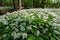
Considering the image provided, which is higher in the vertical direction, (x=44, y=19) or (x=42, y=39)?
(x=44, y=19)

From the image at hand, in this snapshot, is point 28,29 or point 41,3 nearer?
A: point 28,29

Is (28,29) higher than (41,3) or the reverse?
higher

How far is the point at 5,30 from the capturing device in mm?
2652

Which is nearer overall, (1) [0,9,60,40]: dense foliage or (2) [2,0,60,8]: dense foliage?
(1) [0,9,60,40]: dense foliage

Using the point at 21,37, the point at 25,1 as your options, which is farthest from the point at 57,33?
the point at 25,1

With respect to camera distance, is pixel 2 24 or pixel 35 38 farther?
pixel 2 24

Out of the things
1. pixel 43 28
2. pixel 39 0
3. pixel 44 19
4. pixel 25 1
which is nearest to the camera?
pixel 43 28

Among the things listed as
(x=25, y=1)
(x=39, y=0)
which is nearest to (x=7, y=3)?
(x=25, y=1)

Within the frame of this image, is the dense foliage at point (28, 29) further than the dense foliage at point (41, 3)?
No

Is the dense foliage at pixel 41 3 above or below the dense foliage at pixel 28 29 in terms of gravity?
below

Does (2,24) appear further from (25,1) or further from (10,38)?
(25,1)

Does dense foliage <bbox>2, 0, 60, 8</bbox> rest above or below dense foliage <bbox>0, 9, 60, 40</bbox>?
below

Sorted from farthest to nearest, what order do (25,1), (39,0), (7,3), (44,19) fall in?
(7,3) < (25,1) < (39,0) < (44,19)

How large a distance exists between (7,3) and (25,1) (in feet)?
4.26
